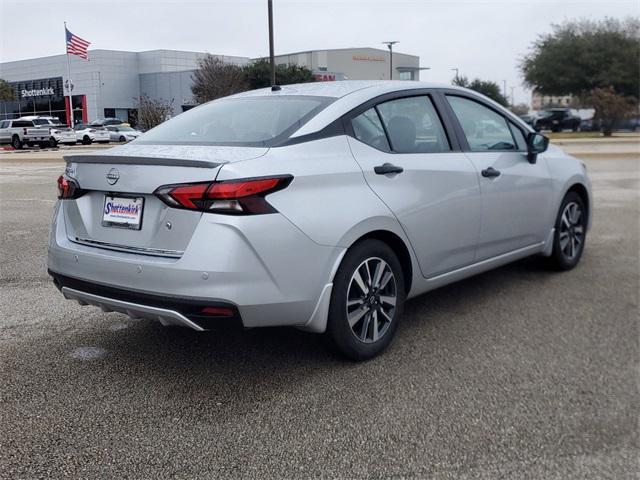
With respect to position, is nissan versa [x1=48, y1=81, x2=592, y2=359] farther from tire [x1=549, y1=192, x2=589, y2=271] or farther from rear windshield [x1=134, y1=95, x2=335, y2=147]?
tire [x1=549, y1=192, x2=589, y2=271]

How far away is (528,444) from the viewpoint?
3.02m

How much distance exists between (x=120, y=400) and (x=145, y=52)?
74.9 metres

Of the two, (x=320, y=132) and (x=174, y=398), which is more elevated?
(x=320, y=132)

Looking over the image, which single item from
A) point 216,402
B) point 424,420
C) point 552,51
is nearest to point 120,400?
point 216,402

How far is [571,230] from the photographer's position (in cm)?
612

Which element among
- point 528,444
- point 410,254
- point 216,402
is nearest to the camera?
point 528,444

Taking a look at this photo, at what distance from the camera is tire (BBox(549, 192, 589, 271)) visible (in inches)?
234

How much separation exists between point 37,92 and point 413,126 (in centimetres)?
7752

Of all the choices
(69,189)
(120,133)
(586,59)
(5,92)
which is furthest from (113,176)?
(5,92)

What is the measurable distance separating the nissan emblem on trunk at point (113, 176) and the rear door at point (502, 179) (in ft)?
8.09

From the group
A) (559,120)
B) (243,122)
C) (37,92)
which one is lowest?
(243,122)

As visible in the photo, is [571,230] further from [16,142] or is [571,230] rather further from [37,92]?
[37,92]

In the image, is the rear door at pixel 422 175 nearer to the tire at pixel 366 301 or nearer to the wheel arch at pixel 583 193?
the tire at pixel 366 301

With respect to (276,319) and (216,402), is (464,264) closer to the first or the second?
(276,319)
